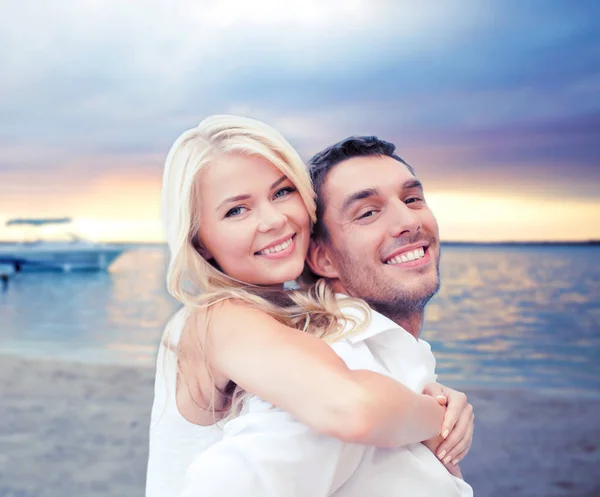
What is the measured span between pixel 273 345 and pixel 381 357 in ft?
1.36

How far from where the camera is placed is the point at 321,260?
7.80 feet

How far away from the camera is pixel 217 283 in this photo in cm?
213

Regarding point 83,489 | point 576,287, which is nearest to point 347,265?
point 83,489

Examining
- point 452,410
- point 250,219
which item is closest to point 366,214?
point 250,219

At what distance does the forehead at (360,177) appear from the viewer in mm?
2252

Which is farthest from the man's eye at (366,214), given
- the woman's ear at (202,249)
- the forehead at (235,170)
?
the woman's ear at (202,249)

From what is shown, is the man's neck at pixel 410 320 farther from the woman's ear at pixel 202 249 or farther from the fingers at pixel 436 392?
the woman's ear at pixel 202 249

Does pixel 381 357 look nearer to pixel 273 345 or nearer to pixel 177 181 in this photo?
pixel 273 345

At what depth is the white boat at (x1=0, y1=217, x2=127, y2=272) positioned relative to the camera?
37375 millimetres

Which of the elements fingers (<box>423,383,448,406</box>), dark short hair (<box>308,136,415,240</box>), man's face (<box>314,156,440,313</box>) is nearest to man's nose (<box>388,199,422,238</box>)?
man's face (<box>314,156,440,313</box>)

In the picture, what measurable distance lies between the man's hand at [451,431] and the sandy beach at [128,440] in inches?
122

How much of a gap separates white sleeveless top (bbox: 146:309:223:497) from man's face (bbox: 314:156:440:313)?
56 centimetres

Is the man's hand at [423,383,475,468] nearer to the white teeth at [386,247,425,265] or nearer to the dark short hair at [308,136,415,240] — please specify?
the white teeth at [386,247,425,265]

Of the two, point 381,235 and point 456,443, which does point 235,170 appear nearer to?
point 381,235
